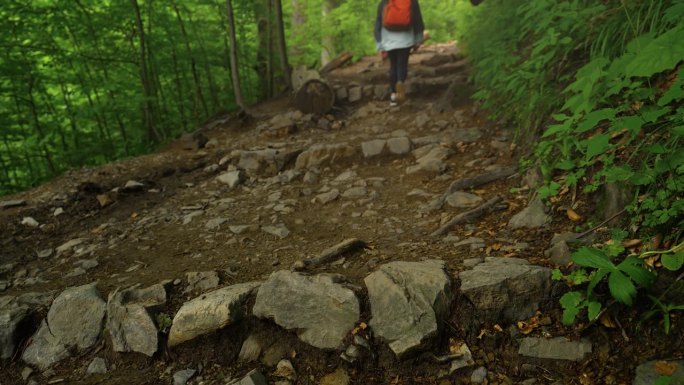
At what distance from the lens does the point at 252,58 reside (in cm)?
1003

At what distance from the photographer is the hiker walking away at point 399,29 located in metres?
7.04

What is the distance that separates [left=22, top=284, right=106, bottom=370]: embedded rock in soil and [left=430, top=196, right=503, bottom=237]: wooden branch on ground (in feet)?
8.90

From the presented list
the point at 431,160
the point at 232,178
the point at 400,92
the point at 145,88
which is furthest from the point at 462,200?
the point at 145,88

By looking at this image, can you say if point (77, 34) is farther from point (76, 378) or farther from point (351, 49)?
point (76, 378)

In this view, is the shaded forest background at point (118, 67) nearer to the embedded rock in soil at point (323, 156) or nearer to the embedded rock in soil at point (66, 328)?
the embedded rock in soil at point (323, 156)

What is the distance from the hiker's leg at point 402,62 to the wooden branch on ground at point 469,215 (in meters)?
4.78

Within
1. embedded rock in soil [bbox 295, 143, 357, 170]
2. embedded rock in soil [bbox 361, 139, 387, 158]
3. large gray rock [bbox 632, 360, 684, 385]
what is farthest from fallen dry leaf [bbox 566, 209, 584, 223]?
embedded rock in soil [bbox 295, 143, 357, 170]

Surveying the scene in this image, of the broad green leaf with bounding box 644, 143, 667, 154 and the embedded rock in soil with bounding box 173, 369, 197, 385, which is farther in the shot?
the embedded rock in soil with bounding box 173, 369, 197, 385

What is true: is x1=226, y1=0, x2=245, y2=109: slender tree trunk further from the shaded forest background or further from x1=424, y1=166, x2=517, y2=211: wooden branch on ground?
x1=424, y1=166, x2=517, y2=211: wooden branch on ground

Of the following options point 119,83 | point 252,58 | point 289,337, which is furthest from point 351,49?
point 289,337

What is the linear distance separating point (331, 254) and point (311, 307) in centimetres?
65

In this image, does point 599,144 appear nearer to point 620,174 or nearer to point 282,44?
point 620,174

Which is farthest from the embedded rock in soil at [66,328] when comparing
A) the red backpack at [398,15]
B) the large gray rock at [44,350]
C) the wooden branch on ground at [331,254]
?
the red backpack at [398,15]

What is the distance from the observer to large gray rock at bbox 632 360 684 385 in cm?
165
